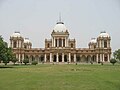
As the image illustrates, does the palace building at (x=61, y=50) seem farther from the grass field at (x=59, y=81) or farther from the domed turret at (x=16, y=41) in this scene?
the grass field at (x=59, y=81)

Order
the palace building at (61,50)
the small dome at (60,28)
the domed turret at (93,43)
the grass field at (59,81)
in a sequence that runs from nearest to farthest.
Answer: the grass field at (59,81), the palace building at (61,50), the small dome at (60,28), the domed turret at (93,43)

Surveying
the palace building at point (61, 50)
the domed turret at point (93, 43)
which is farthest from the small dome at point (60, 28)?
the domed turret at point (93, 43)

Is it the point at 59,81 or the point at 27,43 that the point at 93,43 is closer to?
the point at 27,43

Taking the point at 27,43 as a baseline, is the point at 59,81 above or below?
below

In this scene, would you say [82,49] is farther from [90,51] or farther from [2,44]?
[2,44]

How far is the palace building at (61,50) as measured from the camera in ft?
267

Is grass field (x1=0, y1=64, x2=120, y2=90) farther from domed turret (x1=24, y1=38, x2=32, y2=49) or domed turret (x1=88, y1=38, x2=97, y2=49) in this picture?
domed turret (x1=24, y1=38, x2=32, y2=49)

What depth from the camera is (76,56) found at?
86562mm

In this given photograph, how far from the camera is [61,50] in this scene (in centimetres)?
8119

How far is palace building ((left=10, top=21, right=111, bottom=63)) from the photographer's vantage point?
8150cm

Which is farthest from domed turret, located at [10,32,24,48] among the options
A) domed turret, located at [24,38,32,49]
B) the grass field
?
the grass field

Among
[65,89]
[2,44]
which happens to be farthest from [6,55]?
[65,89]

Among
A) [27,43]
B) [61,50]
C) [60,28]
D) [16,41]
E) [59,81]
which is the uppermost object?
[60,28]

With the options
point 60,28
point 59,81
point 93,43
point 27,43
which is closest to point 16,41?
point 27,43
